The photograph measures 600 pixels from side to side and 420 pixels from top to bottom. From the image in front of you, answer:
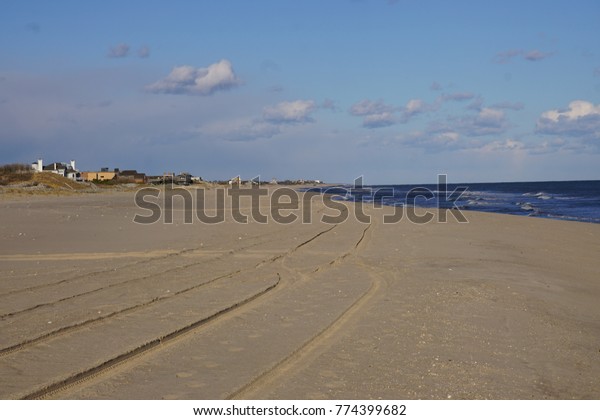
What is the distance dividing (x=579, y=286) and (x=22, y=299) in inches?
355

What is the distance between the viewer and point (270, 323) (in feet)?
24.8

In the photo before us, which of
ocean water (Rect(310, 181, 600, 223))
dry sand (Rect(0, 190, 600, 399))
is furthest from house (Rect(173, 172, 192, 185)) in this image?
dry sand (Rect(0, 190, 600, 399))

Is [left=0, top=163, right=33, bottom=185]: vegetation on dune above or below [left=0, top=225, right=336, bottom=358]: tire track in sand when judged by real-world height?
above

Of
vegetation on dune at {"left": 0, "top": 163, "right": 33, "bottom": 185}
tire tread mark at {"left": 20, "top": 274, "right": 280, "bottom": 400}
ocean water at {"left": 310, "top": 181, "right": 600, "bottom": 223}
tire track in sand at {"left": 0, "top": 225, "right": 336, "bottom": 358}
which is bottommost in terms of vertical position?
tire tread mark at {"left": 20, "top": 274, "right": 280, "bottom": 400}

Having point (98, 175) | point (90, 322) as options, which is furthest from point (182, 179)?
point (90, 322)

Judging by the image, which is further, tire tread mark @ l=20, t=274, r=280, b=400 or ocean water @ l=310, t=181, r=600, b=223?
ocean water @ l=310, t=181, r=600, b=223

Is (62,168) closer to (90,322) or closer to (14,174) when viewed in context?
(14,174)

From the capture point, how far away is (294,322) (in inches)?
300

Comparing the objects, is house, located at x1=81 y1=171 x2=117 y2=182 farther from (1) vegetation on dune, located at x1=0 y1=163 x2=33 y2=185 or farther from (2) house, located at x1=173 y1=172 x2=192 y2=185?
(1) vegetation on dune, located at x1=0 y1=163 x2=33 y2=185

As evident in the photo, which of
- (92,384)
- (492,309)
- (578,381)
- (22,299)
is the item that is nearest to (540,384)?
(578,381)

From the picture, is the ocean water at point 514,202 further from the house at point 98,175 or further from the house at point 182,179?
the house at point 98,175

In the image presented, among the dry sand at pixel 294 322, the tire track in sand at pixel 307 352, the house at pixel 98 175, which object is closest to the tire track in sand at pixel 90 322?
the dry sand at pixel 294 322

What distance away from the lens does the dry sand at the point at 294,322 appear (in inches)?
216

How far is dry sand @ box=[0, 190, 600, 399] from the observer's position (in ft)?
18.0
